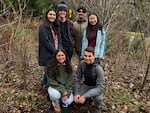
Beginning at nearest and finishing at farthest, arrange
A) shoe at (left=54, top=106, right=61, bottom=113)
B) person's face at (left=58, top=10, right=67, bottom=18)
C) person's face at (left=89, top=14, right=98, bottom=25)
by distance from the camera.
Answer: shoe at (left=54, top=106, right=61, bottom=113) → person's face at (left=89, top=14, right=98, bottom=25) → person's face at (left=58, top=10, right=67, bottom=18)

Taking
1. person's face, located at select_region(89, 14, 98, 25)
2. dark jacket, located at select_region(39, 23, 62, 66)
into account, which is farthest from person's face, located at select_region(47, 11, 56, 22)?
person's face, located at select_region(89, 14, 98, 25)

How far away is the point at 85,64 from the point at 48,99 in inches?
36.6

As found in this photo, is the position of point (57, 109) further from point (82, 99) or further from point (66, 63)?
point (66, 63)

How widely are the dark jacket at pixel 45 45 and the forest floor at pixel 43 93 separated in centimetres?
65

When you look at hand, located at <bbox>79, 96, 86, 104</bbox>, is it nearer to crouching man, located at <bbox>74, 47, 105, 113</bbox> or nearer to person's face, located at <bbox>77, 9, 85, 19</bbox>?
crouching man, located at <bbox>74, 47, 105, 113</bbox>

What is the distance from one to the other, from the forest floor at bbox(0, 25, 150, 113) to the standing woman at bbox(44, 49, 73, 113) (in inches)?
14.4

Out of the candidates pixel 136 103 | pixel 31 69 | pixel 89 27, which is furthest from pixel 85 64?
pixel 31 69

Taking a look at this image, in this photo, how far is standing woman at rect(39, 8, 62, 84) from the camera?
15.8 feet

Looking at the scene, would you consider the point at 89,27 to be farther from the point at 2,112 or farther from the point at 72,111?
the point at 2,112

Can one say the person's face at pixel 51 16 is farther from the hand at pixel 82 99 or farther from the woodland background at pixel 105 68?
the hand at pixel 82 99

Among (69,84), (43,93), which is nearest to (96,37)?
(69,84)

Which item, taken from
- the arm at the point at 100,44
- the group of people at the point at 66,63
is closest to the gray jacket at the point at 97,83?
the group of people at the point at 66,63

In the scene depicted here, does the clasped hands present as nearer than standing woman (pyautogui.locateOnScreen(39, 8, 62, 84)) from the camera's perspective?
Yes

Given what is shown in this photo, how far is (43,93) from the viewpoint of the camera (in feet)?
17.3
